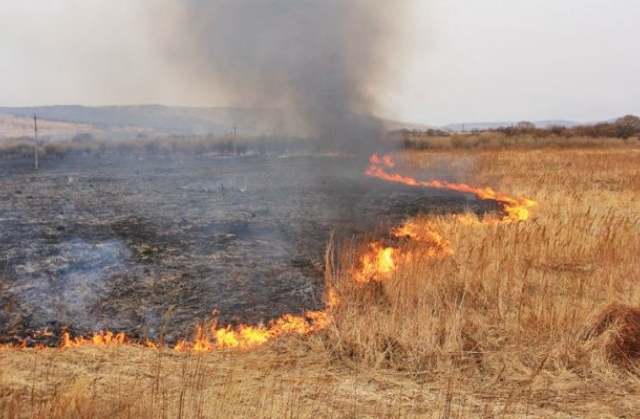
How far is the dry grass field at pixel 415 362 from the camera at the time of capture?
3904 millimetres

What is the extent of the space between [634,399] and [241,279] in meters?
4.95

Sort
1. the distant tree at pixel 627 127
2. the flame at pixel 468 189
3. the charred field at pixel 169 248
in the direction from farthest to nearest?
the distant tree at pixel 627 127, the flame at pixel 468 189, the charred field at pixel 169 248

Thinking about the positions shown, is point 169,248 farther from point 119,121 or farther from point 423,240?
point 119,121

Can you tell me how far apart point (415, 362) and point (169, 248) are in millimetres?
5203

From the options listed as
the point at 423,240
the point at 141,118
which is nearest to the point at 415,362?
the point at 423,240

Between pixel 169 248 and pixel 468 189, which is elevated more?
pixel 468 189

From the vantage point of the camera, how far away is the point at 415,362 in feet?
16.2

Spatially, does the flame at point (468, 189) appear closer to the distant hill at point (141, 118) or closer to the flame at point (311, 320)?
the flame at point (311, 320)

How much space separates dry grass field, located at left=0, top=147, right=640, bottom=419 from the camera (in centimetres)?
390

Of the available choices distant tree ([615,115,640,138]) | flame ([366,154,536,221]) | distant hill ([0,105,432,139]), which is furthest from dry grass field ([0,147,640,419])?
distant hill ([0,105,432,139])

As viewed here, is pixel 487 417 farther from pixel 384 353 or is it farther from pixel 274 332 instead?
pixel 274 332

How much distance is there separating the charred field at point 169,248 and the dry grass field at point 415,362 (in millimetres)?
624

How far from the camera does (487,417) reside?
12.8 ft

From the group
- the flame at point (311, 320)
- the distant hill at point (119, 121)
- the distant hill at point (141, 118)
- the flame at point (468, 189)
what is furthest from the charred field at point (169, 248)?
the distant hill at point (141, 118)
